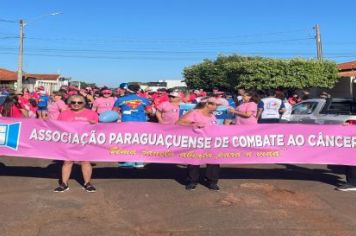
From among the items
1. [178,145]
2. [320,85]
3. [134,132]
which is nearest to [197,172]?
[178,145]

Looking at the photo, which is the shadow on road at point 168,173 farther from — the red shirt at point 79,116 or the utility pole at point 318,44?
the utility pole at point 318,44

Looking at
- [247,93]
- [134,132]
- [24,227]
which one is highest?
[247,93]

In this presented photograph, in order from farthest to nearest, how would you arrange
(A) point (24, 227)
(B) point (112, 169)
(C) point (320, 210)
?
(B) point (112, 169) < (C) point (320, 210) < (A) point (24, 227)

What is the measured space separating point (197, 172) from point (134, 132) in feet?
3.81

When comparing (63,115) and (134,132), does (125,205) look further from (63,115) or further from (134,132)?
(63,115)

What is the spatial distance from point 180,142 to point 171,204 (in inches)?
53.8

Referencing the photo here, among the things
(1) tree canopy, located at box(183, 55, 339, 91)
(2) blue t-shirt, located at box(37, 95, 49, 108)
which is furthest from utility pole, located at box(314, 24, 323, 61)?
(2) blue t-shirt, located at box(37, 95, 49, 108)

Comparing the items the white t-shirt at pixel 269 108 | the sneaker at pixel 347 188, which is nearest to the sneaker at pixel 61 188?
the sneaker at pixel 347 188

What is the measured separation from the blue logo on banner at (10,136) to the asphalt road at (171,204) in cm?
64

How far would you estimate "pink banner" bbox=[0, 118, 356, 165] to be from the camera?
27.3 ft

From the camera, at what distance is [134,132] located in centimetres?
841

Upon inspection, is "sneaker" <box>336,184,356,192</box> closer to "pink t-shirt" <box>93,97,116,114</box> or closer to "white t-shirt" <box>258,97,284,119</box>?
"white t-shirt" <box>258,97,284,119</box>

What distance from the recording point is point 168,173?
9.61m

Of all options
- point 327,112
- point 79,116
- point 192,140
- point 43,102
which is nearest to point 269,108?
point 327,112
